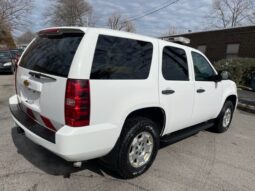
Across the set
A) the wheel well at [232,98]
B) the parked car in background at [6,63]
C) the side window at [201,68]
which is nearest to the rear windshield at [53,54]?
the side window at [201,68]

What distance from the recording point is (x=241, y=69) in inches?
585

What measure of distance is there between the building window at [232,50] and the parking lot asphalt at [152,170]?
15652 millimetres

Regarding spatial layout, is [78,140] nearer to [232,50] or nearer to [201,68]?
[201,68]

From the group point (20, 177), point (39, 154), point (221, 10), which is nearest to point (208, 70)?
point (39, 154)

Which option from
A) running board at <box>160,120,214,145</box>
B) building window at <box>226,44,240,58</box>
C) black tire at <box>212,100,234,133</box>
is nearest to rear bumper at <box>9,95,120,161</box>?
running board at <box>160,120,214,145</box>

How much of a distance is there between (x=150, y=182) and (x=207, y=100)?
2073 mm

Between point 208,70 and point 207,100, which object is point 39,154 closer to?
point 207,100

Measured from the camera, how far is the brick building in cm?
1795

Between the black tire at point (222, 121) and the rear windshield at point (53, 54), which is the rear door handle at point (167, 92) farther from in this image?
the black tire at point (222, 121)

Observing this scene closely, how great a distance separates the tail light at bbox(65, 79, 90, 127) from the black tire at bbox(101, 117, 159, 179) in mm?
686

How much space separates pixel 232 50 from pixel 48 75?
19021 mm

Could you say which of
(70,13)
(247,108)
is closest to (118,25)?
(70,13)

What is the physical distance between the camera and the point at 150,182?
11.4 ft

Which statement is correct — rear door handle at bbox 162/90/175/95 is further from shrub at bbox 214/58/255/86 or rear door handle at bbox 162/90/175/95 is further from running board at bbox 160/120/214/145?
shrub at bbox 214/58/255/86
